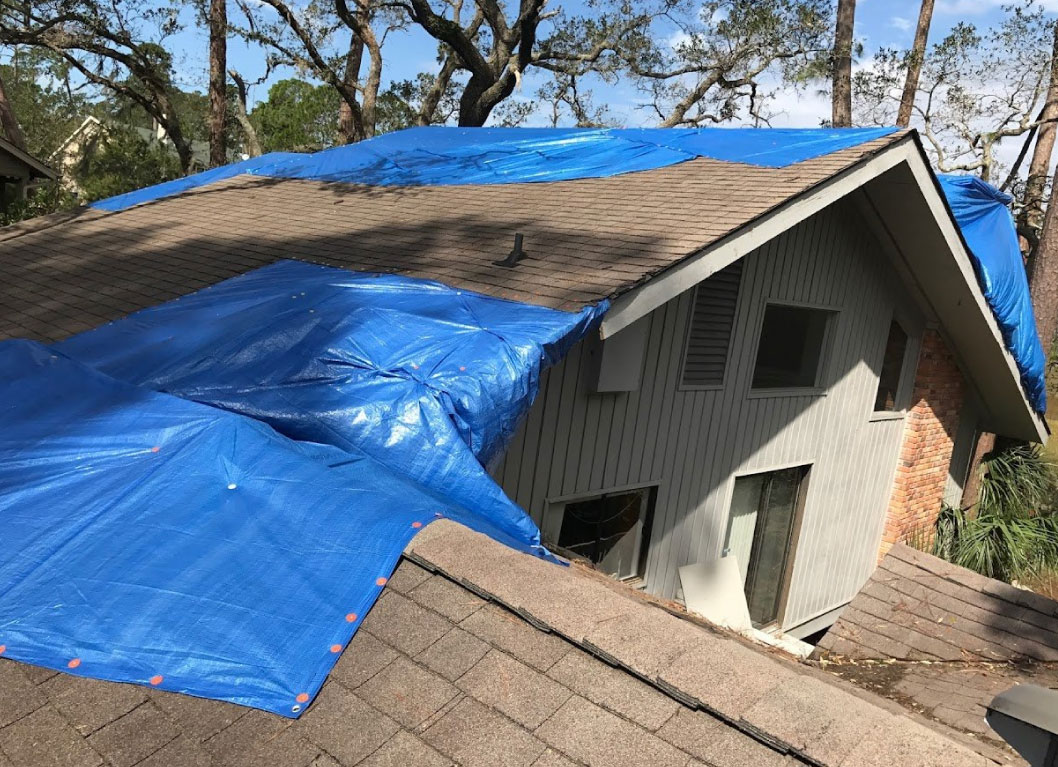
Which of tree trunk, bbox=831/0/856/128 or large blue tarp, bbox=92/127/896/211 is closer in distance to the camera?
large blue tarp, bbox=92/127/896/211

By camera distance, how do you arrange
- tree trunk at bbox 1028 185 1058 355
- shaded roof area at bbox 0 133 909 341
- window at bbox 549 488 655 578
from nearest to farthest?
1. shaded roof area at bbox 0 133 909 341
2. window at bbox 549 488 655 578
3. tree trunk at bbox 1028 185 1058 355

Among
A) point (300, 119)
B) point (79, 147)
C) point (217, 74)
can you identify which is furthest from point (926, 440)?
point (79, 147)

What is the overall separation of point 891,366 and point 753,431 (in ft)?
8.99

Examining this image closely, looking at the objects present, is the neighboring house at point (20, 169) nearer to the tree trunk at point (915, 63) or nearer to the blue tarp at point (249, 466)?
the blue tarp at point (249, 466)

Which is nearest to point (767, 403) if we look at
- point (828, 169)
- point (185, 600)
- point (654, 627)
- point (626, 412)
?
point (626, 412)

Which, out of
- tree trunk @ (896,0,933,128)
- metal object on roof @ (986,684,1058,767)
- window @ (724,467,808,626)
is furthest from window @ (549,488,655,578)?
tree trunk @ (896,0,933,128)

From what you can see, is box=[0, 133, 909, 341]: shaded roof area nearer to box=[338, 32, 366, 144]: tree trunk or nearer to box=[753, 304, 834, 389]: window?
box=[753, 304, 834, 389]: window

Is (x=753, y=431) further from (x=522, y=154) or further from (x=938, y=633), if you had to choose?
(x=522, y=154)

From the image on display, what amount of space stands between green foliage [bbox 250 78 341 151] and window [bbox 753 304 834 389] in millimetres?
33489

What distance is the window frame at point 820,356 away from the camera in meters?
8.11

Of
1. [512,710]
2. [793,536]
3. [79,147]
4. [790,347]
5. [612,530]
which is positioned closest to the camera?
[512,710]

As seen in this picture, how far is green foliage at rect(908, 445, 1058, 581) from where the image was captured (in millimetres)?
11578

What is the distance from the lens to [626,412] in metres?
6.97

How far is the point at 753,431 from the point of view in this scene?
8430 millimetres
